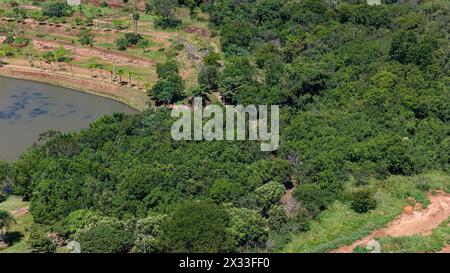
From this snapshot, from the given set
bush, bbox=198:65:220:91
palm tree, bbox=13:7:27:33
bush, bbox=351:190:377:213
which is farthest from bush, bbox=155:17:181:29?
bush, bbox=351:190:377:213

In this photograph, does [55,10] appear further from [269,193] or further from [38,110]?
[269,193]

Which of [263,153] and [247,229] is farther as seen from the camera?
[263,153]

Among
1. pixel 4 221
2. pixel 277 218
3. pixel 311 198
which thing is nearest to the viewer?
pixel 277 218

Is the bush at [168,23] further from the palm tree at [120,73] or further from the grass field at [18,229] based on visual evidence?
the grass field at [18,229]

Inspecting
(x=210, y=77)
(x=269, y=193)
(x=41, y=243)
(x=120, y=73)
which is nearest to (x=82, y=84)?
(x=120, y=73)

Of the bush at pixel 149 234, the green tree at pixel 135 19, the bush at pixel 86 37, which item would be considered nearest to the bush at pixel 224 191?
the bush at pixel 149 234

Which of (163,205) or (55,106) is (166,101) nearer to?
(55,106)

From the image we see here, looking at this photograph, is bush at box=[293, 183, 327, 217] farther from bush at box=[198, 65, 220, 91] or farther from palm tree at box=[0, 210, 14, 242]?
bush at box=[198, 65, 220, 91]
